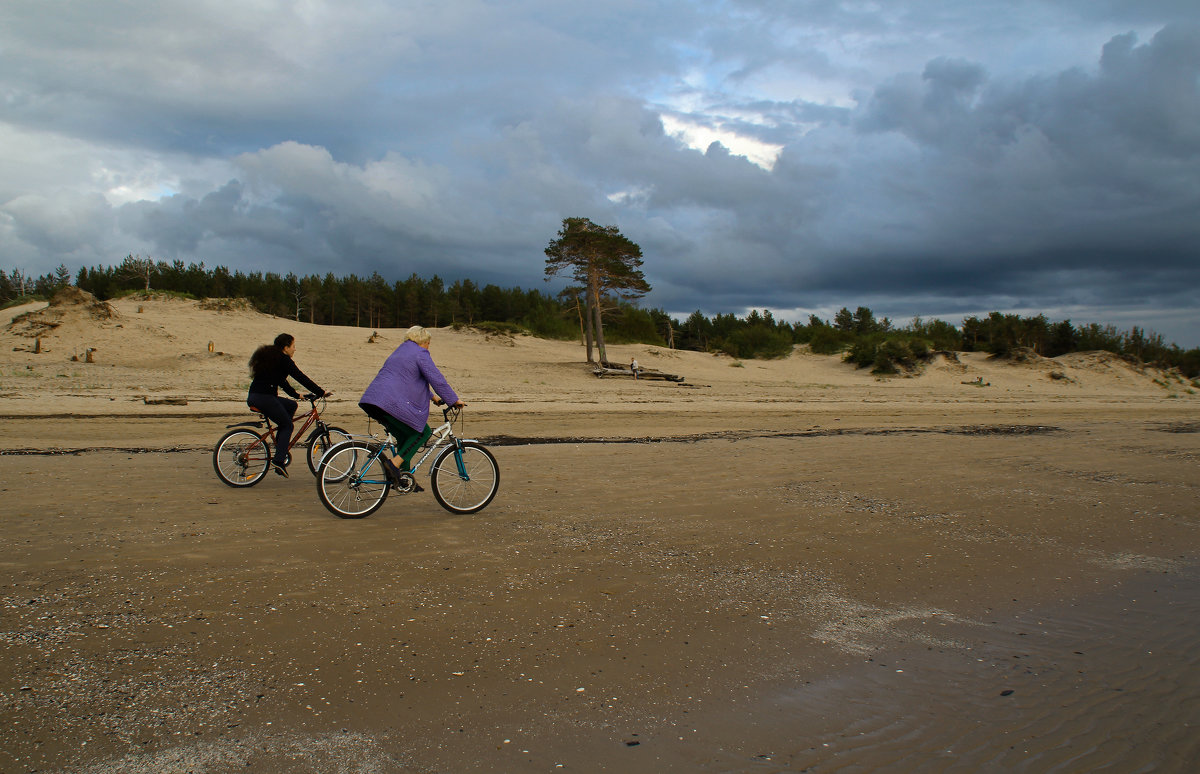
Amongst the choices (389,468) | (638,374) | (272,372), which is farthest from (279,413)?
(638,374)

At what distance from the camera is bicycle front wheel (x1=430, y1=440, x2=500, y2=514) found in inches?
268

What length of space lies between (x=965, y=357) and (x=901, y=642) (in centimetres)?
4468

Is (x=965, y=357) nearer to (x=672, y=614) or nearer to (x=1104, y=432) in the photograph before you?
(x=1104, y=432)

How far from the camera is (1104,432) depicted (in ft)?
51.0

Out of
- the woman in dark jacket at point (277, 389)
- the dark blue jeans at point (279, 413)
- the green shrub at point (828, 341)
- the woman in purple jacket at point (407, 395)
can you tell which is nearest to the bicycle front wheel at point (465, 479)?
the woman in purple jacket at point (407, 395)

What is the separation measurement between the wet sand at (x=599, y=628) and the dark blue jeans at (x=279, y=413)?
18.0 inches

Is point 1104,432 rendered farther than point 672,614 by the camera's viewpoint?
Yes

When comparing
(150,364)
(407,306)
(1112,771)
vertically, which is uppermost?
(407,306)

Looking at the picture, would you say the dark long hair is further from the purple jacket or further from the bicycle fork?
the bicycle fork

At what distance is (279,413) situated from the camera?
777 centimetres

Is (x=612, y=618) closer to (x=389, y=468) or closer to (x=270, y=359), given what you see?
(x=389, y=468)

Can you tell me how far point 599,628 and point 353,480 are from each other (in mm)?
3490

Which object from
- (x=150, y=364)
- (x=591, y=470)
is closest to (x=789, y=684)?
(x=591, y=470)

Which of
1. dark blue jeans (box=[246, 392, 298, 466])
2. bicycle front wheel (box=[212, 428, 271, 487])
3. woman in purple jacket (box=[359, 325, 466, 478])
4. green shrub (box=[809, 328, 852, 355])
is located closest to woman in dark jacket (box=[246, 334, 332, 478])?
dark blue jeans (box=[246, 392, 298, 466])
